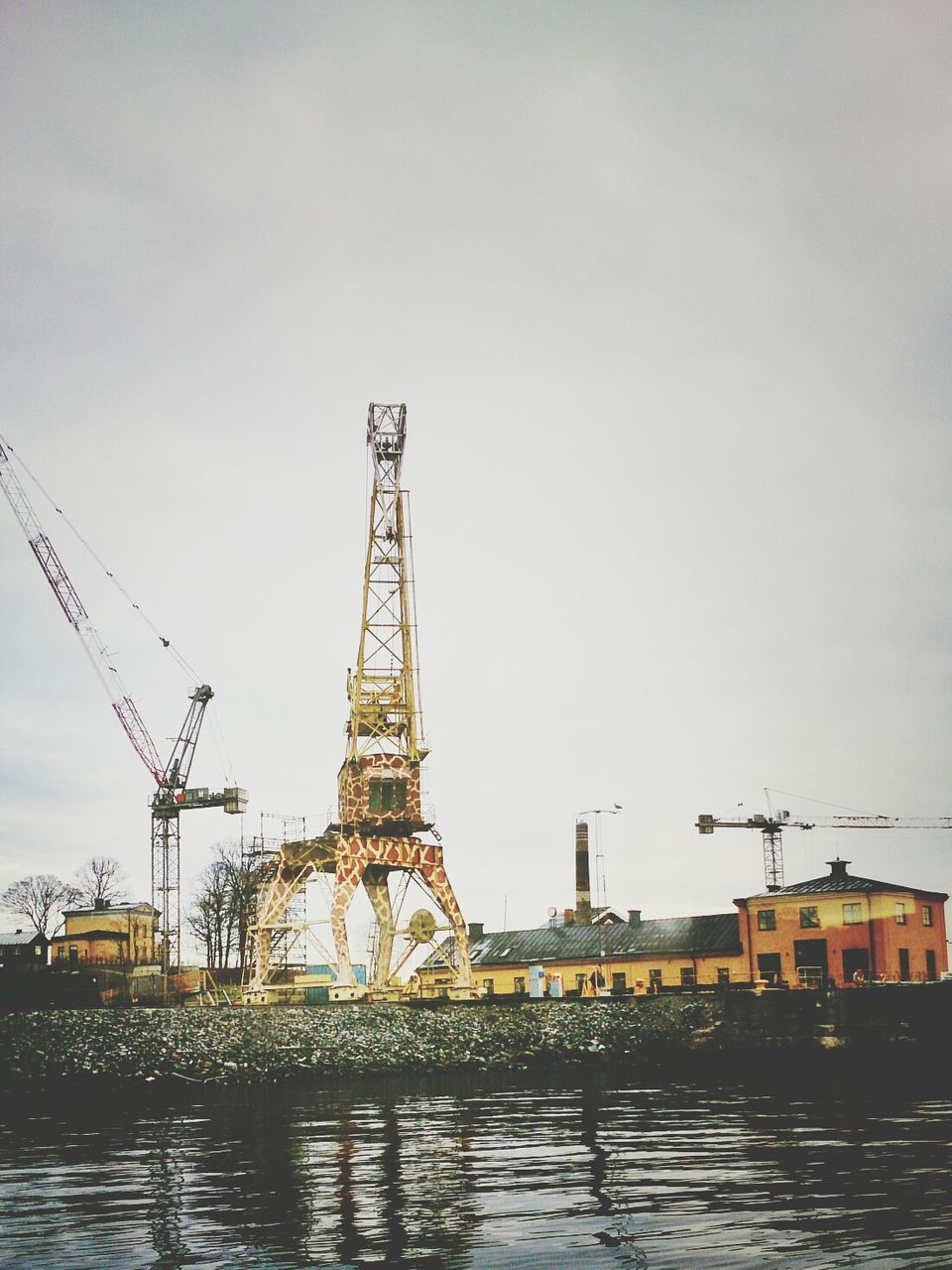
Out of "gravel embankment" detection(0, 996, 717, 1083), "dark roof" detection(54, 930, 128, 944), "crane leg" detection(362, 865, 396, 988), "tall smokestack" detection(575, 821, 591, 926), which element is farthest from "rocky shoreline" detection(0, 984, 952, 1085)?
"dark roof" detection(54, 930, 128, 944)

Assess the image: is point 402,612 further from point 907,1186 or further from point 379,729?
point 907,1186

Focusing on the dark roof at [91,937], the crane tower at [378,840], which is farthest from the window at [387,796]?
the dark roof at [91,937]

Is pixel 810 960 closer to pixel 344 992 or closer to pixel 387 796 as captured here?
pixel 387 796

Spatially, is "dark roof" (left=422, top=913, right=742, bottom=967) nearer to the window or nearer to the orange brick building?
the orange brick building

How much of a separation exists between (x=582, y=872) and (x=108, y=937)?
38.5 metres

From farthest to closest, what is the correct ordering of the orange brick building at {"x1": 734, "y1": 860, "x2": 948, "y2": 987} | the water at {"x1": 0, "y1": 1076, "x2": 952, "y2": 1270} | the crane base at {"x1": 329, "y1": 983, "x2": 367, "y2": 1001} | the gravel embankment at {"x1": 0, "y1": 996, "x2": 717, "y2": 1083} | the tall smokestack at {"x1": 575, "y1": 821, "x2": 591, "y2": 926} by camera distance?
1. the tall smokestack at {"x1": 575, "y1": 821, "x2": 591, "y2": 926}
2. the orange brick building at {"x1": 734, "y1": 860, "x2": 948, "y2": 987}
3. the crane base at {"x1": 329, "y1": 983, "x2": 367, "y2": 1001}
4. the gravel embankment at {"x1": 0, "y1": 996, "x2": 717, "y2": 1083}
5. the water at {"x1": 0, "y1": 1076, "x2": 952, "y2": 1270}

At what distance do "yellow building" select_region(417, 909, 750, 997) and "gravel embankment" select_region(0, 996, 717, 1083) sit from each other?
35.2ft

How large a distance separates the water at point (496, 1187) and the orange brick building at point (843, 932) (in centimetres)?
3712

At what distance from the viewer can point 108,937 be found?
101 m

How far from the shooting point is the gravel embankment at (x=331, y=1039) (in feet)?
167

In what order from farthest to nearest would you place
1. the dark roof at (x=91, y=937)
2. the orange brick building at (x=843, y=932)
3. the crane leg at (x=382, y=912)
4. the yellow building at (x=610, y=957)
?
the dark roof at (x=91, y=937), the yellow building at (x=610, y=957), the crane leg at (x=382, y=912), the orange brick building at (x=843, y=932)

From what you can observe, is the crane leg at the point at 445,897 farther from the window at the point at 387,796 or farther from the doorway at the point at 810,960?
the doorway at the point at 810,960

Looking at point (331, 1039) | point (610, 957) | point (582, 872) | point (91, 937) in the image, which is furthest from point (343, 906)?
point (91, 937)

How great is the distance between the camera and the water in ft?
45.8
